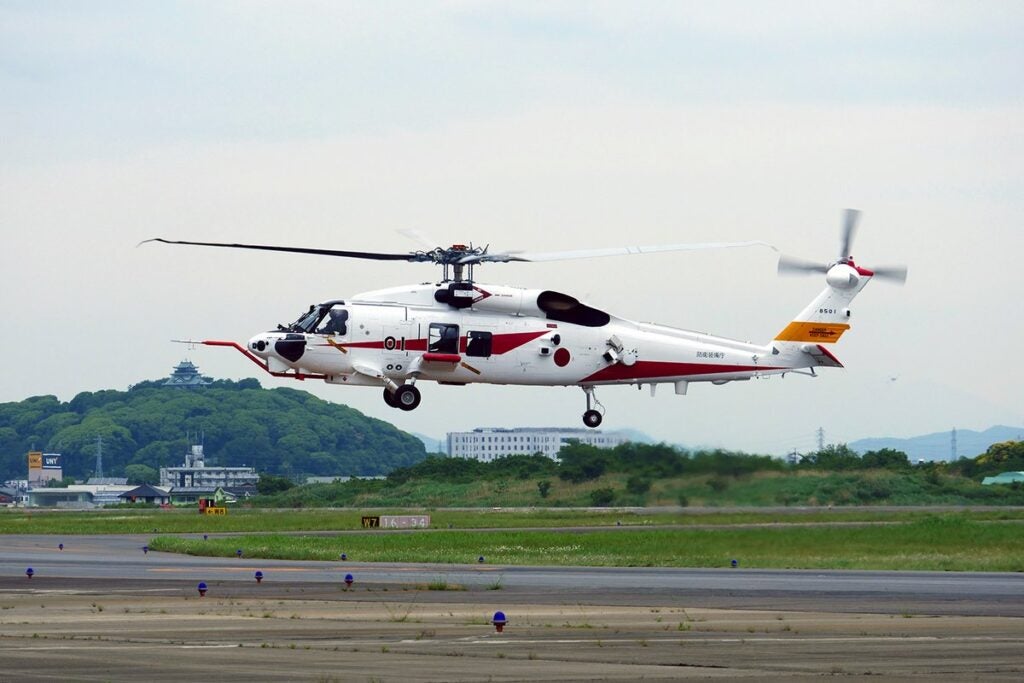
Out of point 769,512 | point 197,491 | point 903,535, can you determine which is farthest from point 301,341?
point 197,491

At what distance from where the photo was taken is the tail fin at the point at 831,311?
162ft

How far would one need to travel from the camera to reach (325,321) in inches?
1884

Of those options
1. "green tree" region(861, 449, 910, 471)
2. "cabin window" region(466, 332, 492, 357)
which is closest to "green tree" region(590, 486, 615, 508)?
"cabin window" region(466, 332, 492, 357)

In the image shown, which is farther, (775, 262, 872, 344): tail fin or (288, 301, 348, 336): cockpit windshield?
(775, 262, 872, 344): tail fin

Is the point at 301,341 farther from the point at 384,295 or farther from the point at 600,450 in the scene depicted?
the point at 600,450

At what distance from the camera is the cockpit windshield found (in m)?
47.7

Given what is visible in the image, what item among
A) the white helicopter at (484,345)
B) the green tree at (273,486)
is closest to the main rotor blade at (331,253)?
the white helicopter at (484,345)

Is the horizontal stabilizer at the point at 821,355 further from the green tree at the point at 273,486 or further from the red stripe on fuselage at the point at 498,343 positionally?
the green tree at the point at 273,486

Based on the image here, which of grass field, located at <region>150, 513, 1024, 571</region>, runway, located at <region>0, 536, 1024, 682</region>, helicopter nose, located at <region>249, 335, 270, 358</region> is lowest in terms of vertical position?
runway, located at <region>0, 536, 1024, 682</region>

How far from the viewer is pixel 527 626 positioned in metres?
27.4

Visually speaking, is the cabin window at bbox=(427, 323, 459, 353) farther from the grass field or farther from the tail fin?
the tail fin

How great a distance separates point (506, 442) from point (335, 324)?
69.4 meters

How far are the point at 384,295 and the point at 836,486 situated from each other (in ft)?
46.0

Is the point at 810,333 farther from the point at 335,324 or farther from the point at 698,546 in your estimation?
the point at 335,324
